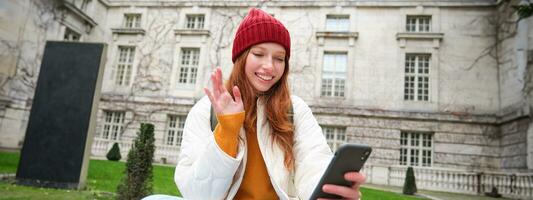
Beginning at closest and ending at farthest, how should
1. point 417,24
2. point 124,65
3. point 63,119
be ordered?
point 63,119, point 417,24, point 124,65

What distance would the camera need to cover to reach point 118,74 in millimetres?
18344

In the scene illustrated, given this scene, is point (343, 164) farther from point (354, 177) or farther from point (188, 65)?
point (188, 65)

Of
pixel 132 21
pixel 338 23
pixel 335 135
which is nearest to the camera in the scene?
pixel 335 135

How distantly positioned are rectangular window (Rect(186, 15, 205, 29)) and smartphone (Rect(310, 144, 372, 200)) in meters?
17.9

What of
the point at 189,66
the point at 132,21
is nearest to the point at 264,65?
the point at 189,66

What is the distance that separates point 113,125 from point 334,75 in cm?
1222

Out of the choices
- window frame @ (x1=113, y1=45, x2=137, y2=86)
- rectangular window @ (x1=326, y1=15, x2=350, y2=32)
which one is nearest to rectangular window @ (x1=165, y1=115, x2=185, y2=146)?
window frame @ (x1=113, y1=45, x2=137, y2=86)

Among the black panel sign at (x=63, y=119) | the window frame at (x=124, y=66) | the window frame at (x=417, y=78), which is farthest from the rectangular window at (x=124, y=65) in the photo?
the window frame at (x=417, y=78)

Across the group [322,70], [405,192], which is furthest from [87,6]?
[405,192]

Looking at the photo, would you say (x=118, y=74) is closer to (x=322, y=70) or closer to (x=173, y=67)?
(x=173, y=67)

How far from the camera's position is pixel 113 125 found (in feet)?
57.1

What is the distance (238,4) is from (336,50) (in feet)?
20.0

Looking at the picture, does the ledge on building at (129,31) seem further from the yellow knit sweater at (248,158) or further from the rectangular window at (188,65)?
the yellow knit sweater at (248,158)

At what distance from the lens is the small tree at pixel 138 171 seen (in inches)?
196
